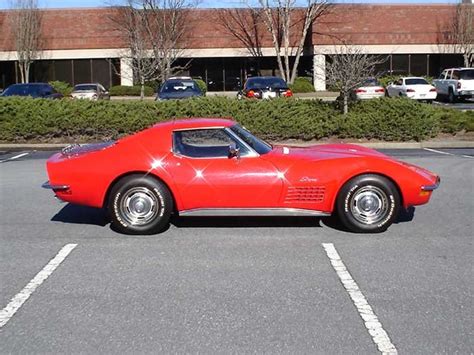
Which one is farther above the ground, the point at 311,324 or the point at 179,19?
the point at 179,19

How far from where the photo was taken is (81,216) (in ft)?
26.9

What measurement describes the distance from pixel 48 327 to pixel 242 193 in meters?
2.96

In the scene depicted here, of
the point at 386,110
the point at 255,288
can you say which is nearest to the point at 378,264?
the point at 255,288

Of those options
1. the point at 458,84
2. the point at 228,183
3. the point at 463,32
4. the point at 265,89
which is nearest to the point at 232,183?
the point at 228,183

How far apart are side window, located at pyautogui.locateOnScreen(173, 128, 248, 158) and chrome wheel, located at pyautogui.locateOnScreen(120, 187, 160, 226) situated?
60 centimetres

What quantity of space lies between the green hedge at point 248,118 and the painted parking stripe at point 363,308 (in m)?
10.8

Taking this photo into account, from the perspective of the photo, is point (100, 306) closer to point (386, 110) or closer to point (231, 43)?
point (386, 110)

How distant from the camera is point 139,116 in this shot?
57.9 ft

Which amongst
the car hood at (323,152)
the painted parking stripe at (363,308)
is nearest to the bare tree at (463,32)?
the car hood at (323,152)

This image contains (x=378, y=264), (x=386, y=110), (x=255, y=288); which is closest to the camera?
(x=255, y=288)

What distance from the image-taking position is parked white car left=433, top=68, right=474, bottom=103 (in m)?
32.4

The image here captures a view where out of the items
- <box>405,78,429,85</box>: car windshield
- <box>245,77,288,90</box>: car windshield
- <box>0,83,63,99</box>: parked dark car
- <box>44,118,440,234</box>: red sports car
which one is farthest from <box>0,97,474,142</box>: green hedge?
<box>405,78,429,85</box>: car windshield

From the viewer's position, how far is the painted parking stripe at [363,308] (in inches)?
164

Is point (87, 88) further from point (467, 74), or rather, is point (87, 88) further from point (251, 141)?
point (251, 141)
